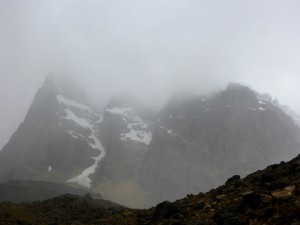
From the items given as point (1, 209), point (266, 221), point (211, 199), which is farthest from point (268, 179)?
point (1, 209)

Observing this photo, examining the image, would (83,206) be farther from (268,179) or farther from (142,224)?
(268,179)

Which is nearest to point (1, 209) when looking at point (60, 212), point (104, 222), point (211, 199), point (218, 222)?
point (60, 212)

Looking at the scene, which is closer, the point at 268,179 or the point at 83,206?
the point at 268,179

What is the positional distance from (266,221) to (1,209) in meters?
65.4

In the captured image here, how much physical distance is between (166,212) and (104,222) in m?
13.0

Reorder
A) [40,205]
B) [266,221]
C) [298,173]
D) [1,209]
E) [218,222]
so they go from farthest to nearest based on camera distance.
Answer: [40,205], [1,209], [298,173], [218,222], [266,221]

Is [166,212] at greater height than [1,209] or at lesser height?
lesser

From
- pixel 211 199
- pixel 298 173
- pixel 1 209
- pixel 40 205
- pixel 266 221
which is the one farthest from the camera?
pixel 40 205

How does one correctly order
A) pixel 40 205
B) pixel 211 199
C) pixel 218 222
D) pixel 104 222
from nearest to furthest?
pixel 218 222, pixel 211 199, pixel 104 222, pixel 40 205

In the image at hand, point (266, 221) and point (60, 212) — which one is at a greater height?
point (60, 212)

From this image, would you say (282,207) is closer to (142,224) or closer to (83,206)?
(142,224)

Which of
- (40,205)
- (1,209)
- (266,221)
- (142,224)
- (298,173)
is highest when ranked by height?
(40,205)

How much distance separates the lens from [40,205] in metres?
90.2

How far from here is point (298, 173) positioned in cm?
3200
